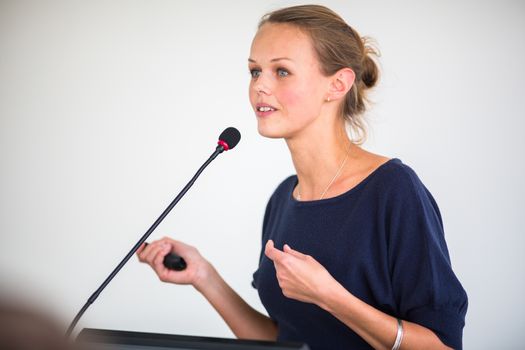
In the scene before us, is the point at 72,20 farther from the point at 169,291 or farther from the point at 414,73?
the point at 414,73

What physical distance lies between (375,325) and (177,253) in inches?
23.1

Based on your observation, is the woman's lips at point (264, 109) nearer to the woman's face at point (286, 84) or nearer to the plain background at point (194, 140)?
the woman's face at point (286, 84)

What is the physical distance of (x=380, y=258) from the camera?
1459 millimetres

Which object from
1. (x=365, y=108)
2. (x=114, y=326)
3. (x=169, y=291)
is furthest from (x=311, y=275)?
(x=114, y=326)

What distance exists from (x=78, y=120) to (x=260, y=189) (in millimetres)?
947

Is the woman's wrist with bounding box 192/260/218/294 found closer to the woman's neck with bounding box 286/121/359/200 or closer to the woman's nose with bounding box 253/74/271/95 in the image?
the woman's neck with bounding box 286/121/359/200

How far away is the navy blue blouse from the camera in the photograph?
138 cm

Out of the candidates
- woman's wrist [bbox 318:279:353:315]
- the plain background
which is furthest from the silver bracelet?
the plain background

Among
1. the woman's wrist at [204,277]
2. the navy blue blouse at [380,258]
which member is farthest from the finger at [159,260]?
the navy blue blouse at [380,258]

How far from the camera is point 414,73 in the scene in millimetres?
2666

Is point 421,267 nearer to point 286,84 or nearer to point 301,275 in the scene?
point 301,275

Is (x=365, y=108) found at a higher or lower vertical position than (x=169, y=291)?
higher

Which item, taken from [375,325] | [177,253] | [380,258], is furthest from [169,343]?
[177,253]

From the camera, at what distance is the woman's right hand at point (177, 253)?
5.39ft
